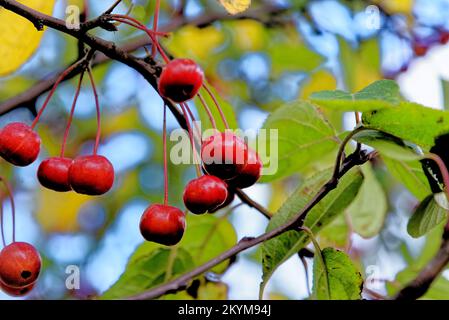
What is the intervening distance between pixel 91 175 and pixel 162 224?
0.13 m

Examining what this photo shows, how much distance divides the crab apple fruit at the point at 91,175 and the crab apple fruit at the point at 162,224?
0.08 meters

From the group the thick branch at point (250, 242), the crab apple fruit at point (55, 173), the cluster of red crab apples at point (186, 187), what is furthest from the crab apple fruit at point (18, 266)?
the thick branch at point (250, 242)

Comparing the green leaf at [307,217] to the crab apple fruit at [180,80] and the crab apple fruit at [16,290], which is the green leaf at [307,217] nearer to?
the crab apple fruit at [180,80]

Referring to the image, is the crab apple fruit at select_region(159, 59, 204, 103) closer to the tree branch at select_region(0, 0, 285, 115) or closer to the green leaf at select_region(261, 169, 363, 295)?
the tree branch at select_region(0, 0, 285, 115)

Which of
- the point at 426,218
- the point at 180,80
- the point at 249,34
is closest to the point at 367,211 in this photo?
the point at 426,218

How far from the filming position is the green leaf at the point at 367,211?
1531 mm

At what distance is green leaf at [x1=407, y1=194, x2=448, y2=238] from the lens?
0.94 m

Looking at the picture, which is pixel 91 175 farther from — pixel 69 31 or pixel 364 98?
pixel 364 98

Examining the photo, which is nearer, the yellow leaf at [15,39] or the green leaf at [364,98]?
the green leaf at [364,98]

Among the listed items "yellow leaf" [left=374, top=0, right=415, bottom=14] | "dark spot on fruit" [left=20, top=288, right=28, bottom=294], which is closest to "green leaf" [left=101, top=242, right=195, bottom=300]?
"dark spot on fruit" [left=20, top=288, right=28, bottom=294]

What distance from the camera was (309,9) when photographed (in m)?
2.34

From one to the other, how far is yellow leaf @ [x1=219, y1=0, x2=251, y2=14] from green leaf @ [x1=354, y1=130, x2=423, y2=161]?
27cm

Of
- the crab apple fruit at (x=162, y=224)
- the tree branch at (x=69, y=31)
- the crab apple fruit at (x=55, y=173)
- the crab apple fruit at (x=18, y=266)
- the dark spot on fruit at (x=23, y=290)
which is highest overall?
Result: the tree branch at (x=69, y=31)
